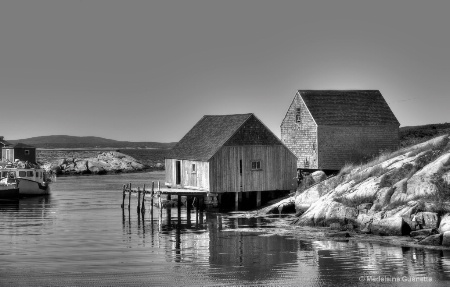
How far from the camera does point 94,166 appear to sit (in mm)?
131375

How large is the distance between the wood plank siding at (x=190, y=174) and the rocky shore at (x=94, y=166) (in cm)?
6099

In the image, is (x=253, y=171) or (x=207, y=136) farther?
(x=207, y=136)

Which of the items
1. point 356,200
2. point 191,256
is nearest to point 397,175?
point 356,200

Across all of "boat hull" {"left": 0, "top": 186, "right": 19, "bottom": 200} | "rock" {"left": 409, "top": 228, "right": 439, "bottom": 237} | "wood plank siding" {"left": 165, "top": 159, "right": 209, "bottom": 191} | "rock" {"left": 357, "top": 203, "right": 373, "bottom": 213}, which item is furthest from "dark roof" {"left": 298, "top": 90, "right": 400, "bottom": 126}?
"rock" {"left": 409, "top": 228, "right": 439, "bottom": 237}

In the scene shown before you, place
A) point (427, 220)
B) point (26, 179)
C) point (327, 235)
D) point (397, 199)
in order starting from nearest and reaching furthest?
point (427, 220) < point (327, 235) < point (397, 199) < point (26, 179)

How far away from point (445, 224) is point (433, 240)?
1302 millimetres

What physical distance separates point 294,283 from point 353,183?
1819cm

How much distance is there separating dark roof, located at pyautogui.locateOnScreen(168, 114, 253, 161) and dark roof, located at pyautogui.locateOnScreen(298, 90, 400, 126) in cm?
807

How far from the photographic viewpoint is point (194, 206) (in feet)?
200

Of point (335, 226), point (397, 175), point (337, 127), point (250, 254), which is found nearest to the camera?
point (250, 254)

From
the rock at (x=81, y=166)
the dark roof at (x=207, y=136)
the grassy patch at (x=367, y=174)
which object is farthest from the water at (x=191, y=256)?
the rock at (x=81, y=166)

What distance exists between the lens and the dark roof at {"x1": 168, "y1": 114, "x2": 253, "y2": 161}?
58.9 metres

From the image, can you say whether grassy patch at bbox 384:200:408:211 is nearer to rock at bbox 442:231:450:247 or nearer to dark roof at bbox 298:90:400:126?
rock at bbox 442:231:450:247

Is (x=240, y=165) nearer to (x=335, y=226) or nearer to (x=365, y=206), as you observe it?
(x=335, y=226)
